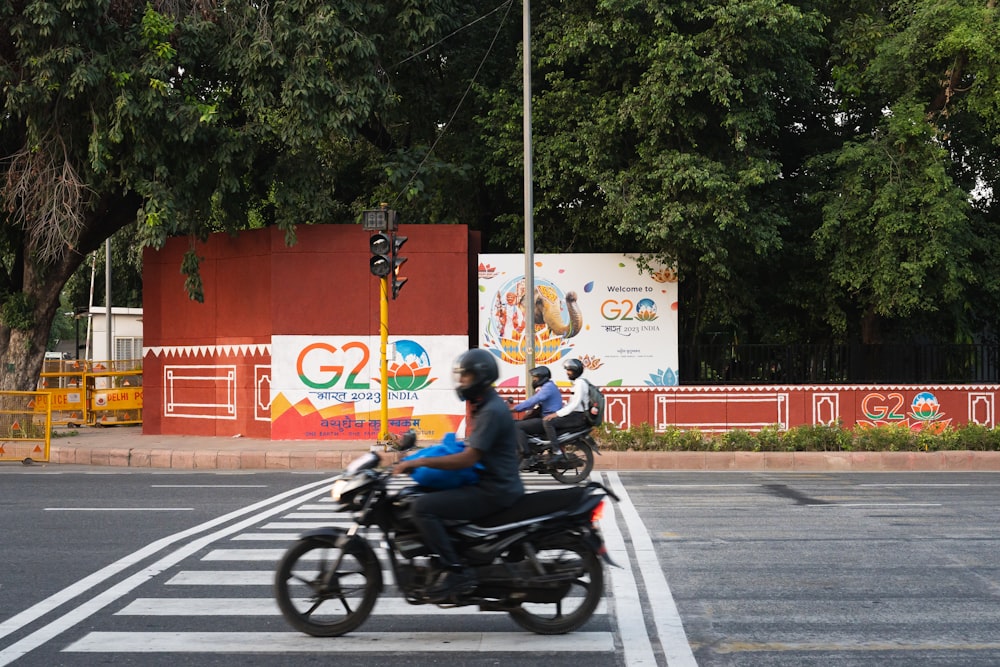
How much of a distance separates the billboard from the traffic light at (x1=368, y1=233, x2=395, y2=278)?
4374 millimetres

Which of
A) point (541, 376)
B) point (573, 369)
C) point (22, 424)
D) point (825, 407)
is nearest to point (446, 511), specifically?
point (541, 376)

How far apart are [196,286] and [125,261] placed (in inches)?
857

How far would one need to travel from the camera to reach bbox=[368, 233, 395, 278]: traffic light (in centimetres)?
1794

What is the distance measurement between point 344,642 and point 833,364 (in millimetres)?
18132

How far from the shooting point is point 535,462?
14750 mm

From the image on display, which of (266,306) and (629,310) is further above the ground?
(266,306)

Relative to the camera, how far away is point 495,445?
6.43 metres

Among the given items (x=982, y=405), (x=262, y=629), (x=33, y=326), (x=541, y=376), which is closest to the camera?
(x=262, y=629)

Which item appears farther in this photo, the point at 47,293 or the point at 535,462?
the point at 47,293

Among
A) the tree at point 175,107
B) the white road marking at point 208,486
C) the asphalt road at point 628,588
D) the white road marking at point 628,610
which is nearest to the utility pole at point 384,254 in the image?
the tree at point 175,107

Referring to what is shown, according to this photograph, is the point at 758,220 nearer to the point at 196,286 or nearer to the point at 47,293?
the point at 196,286

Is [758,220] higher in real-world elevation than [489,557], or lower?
higher

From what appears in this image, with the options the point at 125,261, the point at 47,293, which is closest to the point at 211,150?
the point at 47,293

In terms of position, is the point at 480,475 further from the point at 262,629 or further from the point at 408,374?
the point at 408,374
